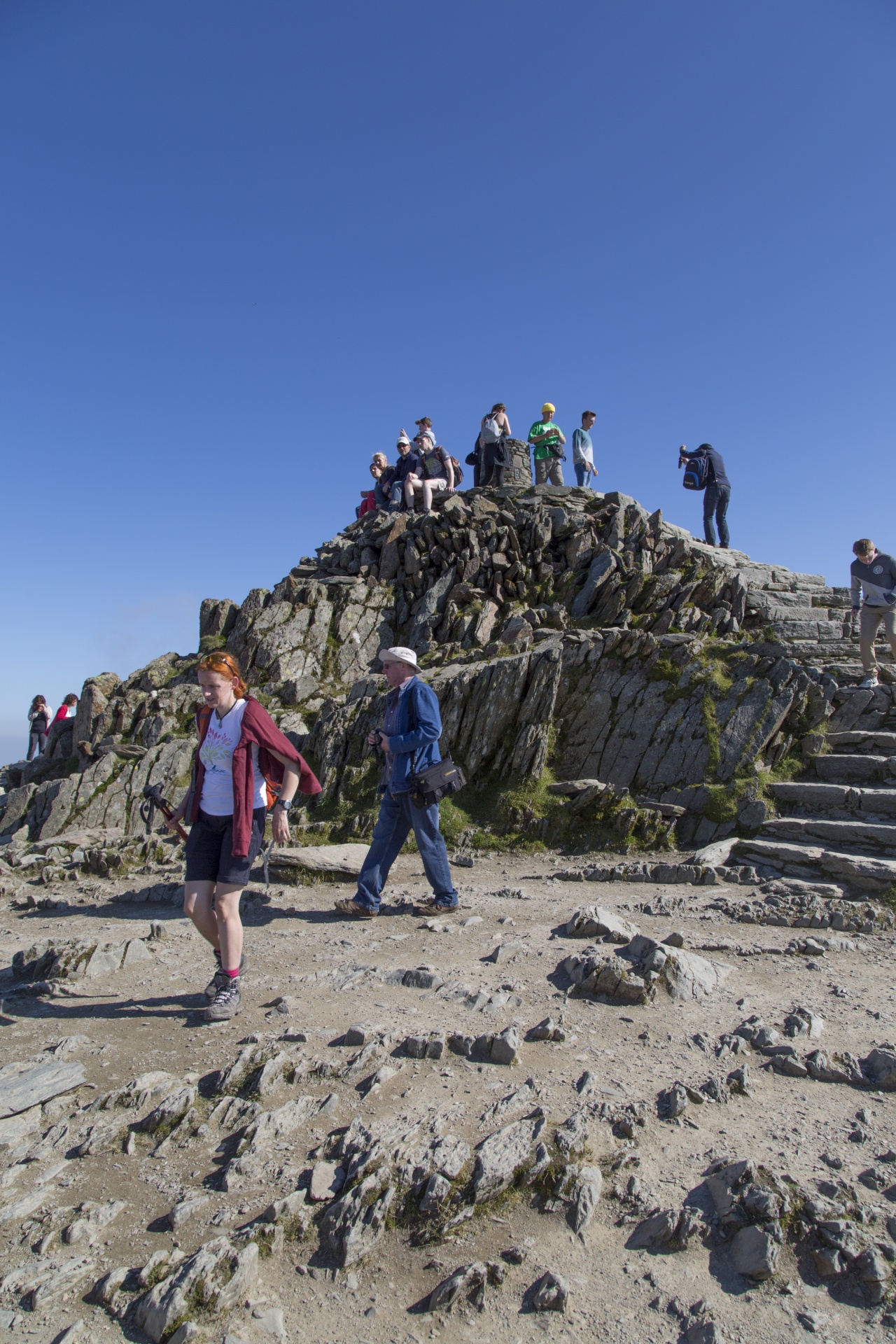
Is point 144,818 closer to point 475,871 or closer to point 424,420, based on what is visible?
point 475,871

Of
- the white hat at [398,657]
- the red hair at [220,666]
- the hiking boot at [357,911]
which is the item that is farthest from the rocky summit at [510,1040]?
the white hat at [398,657]

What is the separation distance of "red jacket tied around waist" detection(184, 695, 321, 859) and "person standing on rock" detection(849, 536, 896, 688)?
11.1m

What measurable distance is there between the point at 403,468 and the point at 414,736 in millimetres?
19656

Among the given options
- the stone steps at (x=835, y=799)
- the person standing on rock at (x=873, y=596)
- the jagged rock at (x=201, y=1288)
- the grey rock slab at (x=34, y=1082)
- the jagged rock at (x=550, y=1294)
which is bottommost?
the jagged rock at (x=550, y=1294)

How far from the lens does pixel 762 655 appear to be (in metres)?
15.2

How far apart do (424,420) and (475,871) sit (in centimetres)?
1960

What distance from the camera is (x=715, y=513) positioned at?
76.5 ft

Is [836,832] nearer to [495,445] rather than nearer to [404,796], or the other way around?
[404,796]

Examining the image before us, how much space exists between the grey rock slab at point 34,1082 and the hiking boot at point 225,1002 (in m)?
1.07

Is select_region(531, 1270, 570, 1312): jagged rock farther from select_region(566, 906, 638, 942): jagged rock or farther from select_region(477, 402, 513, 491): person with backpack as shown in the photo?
select_region(477, 402, 513, 491): person with backpack

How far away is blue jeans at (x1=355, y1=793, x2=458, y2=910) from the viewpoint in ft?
30.6

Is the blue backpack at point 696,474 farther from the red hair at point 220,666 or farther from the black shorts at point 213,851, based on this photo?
the black shorts at point 213,851

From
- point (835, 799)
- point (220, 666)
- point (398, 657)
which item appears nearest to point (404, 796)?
point (398, 657)

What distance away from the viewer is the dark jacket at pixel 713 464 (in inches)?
871
